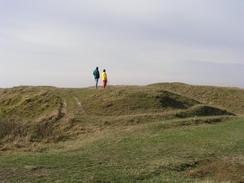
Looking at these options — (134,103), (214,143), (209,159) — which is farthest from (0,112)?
(209,159)

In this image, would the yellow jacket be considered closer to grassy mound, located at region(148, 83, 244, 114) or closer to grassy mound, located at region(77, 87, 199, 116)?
grassy mound, located at region(77, 87, 199, 116)

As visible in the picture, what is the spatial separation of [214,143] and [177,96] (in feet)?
49.6

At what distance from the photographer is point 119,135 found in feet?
82.1

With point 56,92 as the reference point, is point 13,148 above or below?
below

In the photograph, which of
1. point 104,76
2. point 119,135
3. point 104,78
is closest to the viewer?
point 119,135

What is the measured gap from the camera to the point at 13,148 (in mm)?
23062

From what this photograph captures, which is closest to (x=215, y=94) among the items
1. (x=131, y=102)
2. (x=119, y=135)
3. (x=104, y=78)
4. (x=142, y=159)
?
(x=104, y=78)

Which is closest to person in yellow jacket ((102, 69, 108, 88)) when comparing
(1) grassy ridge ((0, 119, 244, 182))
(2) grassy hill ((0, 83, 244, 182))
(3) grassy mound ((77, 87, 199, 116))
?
(2) grassy hill ((0, 83, 244, 182))

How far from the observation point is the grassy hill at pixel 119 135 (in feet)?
49.6

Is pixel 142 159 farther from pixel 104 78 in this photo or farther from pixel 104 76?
pixel 104 78

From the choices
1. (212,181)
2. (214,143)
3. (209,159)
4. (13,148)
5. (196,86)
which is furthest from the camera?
(196,86)

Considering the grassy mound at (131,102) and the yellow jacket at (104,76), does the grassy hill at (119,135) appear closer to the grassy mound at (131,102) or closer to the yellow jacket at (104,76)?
the grassy mound at (131,102)

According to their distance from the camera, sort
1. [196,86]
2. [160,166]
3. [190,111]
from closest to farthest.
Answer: [160,166], [190,111], [196,86]

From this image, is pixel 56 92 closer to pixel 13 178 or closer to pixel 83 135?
pixel 83 135
